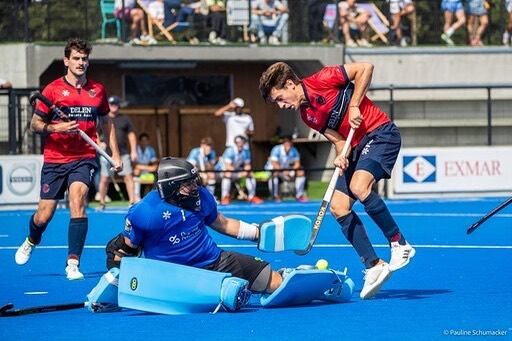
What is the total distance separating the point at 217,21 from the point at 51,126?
51.8ft

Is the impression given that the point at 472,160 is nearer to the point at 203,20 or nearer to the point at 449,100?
the point at 449,100

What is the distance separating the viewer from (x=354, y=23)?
95.2ft

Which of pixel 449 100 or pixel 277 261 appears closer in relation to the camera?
pixel 277 261

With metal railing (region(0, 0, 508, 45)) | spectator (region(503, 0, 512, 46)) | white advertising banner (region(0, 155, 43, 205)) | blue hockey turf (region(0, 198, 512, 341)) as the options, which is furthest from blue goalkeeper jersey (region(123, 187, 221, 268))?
spectator (region(503, 0, 512, 46))

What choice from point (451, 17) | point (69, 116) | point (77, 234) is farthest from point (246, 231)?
point (451, 17)

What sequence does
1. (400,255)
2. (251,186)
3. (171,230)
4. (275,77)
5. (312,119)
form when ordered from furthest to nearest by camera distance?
(251,186) → (312,119) → (400,255) → (275,77) → (171,230)

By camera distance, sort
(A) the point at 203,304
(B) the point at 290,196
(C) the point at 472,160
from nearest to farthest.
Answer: (A) the point at 203,304
(C) the point at 472,160
(B) the point at 290,196

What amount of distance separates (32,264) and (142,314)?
457 cm

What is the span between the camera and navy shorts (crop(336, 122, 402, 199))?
1062cm

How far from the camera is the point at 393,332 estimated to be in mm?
8312

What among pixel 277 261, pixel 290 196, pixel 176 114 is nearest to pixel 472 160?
pixel 290 196

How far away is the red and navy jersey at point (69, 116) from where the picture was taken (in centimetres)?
1259

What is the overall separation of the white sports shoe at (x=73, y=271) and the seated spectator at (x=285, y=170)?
13.6m

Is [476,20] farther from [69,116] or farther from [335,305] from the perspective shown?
[335,305]
